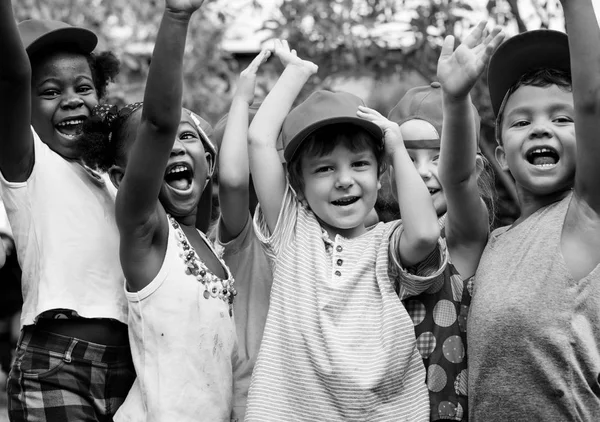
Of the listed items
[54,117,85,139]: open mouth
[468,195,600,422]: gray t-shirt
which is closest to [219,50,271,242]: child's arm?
[54,117,85,139]: open mouth

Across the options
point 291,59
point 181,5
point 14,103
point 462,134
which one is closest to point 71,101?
point 14,103

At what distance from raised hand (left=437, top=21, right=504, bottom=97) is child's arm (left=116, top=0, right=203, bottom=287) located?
76 cm

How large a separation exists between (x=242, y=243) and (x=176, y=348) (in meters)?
0.59

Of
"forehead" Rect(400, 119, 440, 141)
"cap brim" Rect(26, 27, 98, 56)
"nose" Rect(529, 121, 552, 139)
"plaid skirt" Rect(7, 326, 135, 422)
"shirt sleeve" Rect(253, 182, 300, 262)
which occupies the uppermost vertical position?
"cap brim" Rect(26, 27, 98, 56)

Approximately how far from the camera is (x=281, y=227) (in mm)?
3133

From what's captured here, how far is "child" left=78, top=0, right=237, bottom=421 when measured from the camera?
276 cm

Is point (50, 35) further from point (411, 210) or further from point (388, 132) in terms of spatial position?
point (411, 210)

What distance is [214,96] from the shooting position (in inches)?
253

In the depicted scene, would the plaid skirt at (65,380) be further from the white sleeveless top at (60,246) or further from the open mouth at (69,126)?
the open mouth at (69,126)

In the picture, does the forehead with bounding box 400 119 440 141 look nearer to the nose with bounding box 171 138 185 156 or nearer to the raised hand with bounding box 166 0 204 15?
the nose with bounding box 171 138 185 156

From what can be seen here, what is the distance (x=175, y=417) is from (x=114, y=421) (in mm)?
233

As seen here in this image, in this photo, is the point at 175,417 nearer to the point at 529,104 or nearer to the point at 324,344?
the point at 324,344

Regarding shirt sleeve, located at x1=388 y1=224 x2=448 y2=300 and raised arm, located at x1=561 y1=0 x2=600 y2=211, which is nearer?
raised arm, located at x1=561 y1=0 x2=600 y2=211

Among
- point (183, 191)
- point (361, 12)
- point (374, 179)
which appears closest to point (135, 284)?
point (183, 191)
